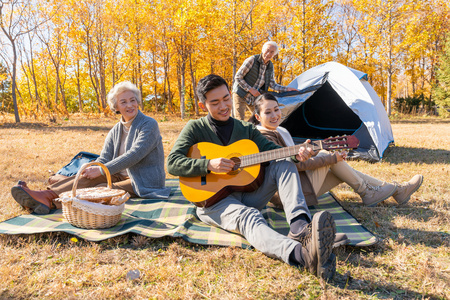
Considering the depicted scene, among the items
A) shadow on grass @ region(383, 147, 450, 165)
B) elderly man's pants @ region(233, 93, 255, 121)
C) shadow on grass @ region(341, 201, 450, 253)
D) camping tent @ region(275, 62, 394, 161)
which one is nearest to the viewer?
shadow on grass @ region(341, 201, 450, 253)

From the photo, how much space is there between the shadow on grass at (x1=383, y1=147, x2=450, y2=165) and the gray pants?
3.64 meters

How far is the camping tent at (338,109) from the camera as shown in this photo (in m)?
5.25

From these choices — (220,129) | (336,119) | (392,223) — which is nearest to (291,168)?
(220,129)

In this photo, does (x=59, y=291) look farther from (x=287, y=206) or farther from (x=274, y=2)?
(x=274, y=2)

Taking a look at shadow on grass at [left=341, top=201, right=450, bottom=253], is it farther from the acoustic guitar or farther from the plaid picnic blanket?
the acoustic guitar

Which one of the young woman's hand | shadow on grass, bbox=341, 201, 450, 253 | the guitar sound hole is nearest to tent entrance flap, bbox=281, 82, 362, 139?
shadow on grass, bbox=341, 201, 450, 253

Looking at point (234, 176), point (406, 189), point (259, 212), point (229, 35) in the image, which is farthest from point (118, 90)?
point (229, 35)

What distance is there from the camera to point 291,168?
2283 mm

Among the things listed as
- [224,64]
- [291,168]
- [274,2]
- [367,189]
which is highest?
[274,2]

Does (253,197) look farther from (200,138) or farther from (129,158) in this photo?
(129,158)

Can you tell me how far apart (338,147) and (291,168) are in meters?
0.37

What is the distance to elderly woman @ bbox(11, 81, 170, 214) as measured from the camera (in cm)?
306

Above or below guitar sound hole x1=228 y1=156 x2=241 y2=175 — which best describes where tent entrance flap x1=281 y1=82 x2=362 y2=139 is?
above

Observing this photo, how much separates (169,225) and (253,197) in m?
0.76
